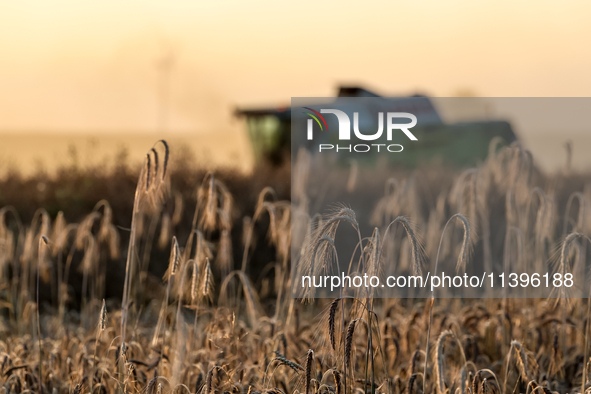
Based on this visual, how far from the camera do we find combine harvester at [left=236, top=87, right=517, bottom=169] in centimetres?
1748

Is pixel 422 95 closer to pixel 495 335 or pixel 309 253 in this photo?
pixel 495 335

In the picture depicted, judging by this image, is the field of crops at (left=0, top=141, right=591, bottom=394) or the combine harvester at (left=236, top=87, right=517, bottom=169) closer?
the field of crops at (left=0, top=141, right=591, bottom=394)

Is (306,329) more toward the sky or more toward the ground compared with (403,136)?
more toward the ground

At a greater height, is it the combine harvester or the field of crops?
the combine harvester

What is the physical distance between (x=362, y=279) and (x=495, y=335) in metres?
2.03

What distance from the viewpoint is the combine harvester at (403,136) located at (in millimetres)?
17484

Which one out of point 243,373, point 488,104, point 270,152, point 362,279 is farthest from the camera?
point 270,152

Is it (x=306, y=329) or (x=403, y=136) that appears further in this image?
(x=403, y=136)

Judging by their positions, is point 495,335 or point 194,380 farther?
point 495,335

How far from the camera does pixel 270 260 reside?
798 centimetres

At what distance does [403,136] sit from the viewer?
19.1 m

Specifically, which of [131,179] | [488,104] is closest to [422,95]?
[488,104]

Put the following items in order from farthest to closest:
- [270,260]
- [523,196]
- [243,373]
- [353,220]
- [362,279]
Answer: [270,260] → [523,196] → [243,373] → [362,279] → [353,220]

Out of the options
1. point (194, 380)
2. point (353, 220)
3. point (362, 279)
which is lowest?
point (194, 380)
